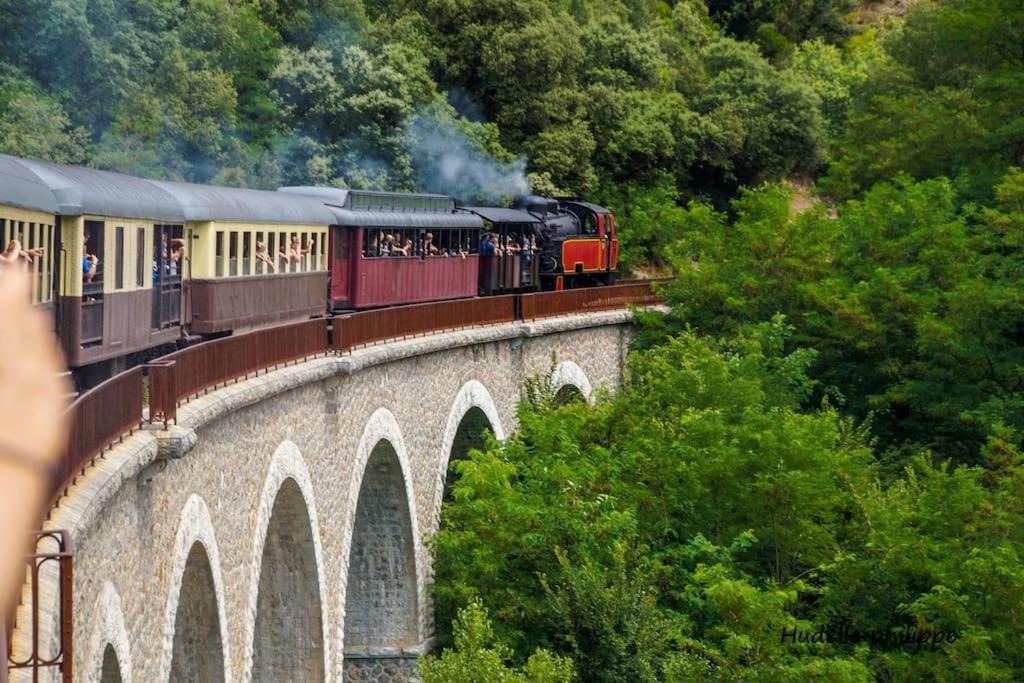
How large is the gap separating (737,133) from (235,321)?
3899cm

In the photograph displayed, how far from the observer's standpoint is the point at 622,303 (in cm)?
3719

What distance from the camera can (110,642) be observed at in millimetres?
9531

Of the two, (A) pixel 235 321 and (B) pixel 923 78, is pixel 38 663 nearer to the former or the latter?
(A) pixel 235 321

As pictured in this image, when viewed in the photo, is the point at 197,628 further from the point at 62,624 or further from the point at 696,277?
the point at 696,277

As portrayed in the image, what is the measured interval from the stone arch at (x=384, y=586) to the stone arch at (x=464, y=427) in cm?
107

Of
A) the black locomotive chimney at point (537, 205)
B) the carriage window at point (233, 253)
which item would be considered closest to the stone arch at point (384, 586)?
the carriage window at point (233, 253)

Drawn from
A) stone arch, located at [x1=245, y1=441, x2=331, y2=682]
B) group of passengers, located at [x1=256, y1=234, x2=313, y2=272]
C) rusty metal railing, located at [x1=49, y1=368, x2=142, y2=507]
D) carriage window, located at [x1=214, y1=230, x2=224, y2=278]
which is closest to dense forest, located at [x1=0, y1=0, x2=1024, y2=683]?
stone arch, located at [x1=245, y1=441, x2=331, y2=682]

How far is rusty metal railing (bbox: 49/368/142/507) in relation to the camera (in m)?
8.44

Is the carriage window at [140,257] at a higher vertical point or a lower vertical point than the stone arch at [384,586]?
higher

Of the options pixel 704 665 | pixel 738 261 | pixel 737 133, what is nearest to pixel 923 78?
pixel 737 133

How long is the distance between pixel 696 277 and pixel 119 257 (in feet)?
85.2

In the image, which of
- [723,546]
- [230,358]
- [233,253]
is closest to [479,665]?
[233,253]

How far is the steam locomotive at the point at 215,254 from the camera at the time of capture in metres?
12.3

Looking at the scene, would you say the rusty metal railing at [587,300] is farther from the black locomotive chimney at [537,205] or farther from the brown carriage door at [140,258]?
the brown carriage door at [140,258]
